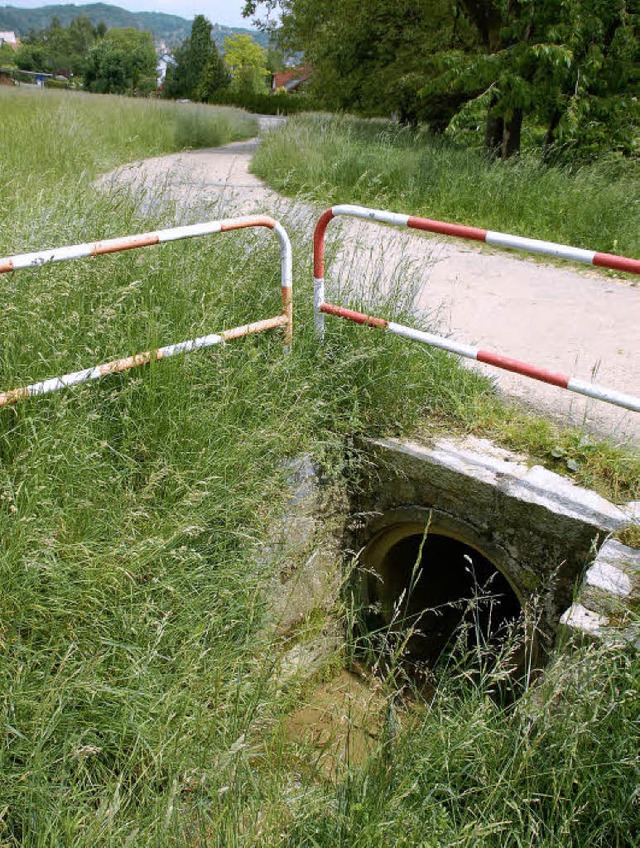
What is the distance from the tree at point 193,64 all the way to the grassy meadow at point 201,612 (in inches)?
2813

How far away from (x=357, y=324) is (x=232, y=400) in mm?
1345

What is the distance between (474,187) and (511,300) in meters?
3.68

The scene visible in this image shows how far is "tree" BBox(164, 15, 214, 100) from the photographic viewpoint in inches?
2916

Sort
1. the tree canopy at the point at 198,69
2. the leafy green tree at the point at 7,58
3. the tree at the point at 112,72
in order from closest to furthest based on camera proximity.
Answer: the tree canopy at the point at 198,69 < the tree at the point at 112,72 < the leafy green tree at the point at 7,58

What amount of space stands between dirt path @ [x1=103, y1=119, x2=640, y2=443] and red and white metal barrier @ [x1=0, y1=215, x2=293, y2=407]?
0.91 meters

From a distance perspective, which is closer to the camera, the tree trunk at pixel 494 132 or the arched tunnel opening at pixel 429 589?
the arched tunnel opening at pixel 429 589

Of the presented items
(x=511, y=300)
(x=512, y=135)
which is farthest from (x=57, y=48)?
(x=511, y=300)

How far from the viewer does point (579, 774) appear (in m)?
2.52

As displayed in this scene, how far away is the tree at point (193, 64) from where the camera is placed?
243 feet

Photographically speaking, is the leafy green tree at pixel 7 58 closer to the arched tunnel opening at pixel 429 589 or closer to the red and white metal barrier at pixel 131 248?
the arched tunnel opening at pixel 429 589

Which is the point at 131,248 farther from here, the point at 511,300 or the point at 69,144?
the point at 69,144

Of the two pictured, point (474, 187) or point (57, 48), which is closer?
point (474, 187)

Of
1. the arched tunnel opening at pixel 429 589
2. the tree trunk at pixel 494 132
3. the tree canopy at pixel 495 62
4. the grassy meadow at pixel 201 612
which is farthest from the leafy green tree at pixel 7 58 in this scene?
the grassy meadow at pixel 201 612

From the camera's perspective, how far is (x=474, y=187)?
33.1 ft
